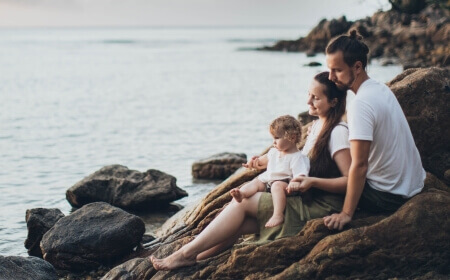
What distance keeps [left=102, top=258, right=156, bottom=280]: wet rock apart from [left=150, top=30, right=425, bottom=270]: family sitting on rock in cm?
45

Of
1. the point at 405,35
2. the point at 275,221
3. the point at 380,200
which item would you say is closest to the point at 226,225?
the point at 275,221

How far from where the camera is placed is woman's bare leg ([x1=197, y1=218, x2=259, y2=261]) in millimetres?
6582

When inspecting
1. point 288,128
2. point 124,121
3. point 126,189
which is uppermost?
point 288,128

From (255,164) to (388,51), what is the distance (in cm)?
4830

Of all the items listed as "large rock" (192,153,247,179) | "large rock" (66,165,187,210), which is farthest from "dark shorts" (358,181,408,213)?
"large rock" (192,153,247,179)

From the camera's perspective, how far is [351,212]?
6223 millimetres

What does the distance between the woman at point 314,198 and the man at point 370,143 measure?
202 mm

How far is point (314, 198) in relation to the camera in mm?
6512

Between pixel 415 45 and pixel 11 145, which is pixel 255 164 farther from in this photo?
pixel 415 45

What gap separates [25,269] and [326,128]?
4.23m

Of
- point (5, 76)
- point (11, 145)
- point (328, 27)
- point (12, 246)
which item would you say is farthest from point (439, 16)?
point (12, 246)

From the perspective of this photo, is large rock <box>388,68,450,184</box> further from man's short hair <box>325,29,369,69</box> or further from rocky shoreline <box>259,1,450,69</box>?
rocky shoreline <box>259,1,450,69</box>

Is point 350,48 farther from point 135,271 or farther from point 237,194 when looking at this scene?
point 135,271

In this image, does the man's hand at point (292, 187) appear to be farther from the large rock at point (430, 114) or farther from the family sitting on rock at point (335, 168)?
the large rock at point (430, 114)
